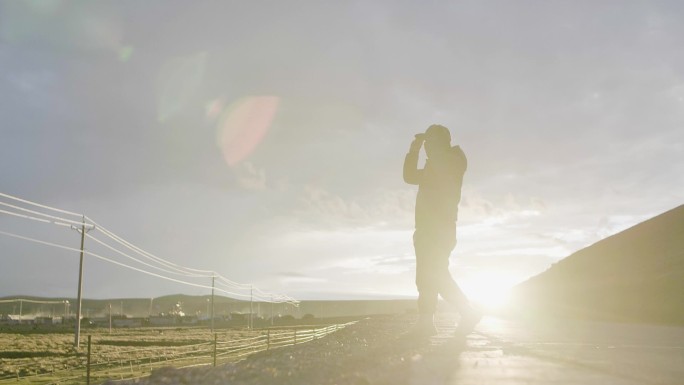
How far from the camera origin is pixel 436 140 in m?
8.96

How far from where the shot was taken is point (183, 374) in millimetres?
3863

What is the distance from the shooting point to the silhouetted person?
858cm

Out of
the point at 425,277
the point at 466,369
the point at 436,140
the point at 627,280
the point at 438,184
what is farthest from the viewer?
the point at 627,280

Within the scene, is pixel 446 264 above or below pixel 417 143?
below

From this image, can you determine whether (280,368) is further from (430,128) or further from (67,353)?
(67,353)

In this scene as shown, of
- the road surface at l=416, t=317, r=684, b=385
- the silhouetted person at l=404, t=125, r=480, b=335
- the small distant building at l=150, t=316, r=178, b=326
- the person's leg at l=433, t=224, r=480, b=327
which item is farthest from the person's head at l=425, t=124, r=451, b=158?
the small distant building at l=150, t=316, r=178, b=326

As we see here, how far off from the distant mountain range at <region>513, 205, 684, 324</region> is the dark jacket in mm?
7349

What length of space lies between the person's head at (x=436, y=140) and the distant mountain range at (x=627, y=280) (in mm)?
7621

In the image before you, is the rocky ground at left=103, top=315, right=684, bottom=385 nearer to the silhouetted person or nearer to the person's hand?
the silhouetted person

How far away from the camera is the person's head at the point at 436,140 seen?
892 centimetres

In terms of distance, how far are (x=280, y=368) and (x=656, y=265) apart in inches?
783

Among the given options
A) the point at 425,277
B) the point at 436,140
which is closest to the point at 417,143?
the point at 436,140

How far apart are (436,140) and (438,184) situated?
641 mm

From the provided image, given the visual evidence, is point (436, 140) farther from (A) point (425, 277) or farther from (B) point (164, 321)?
(B) point (164, 321)
